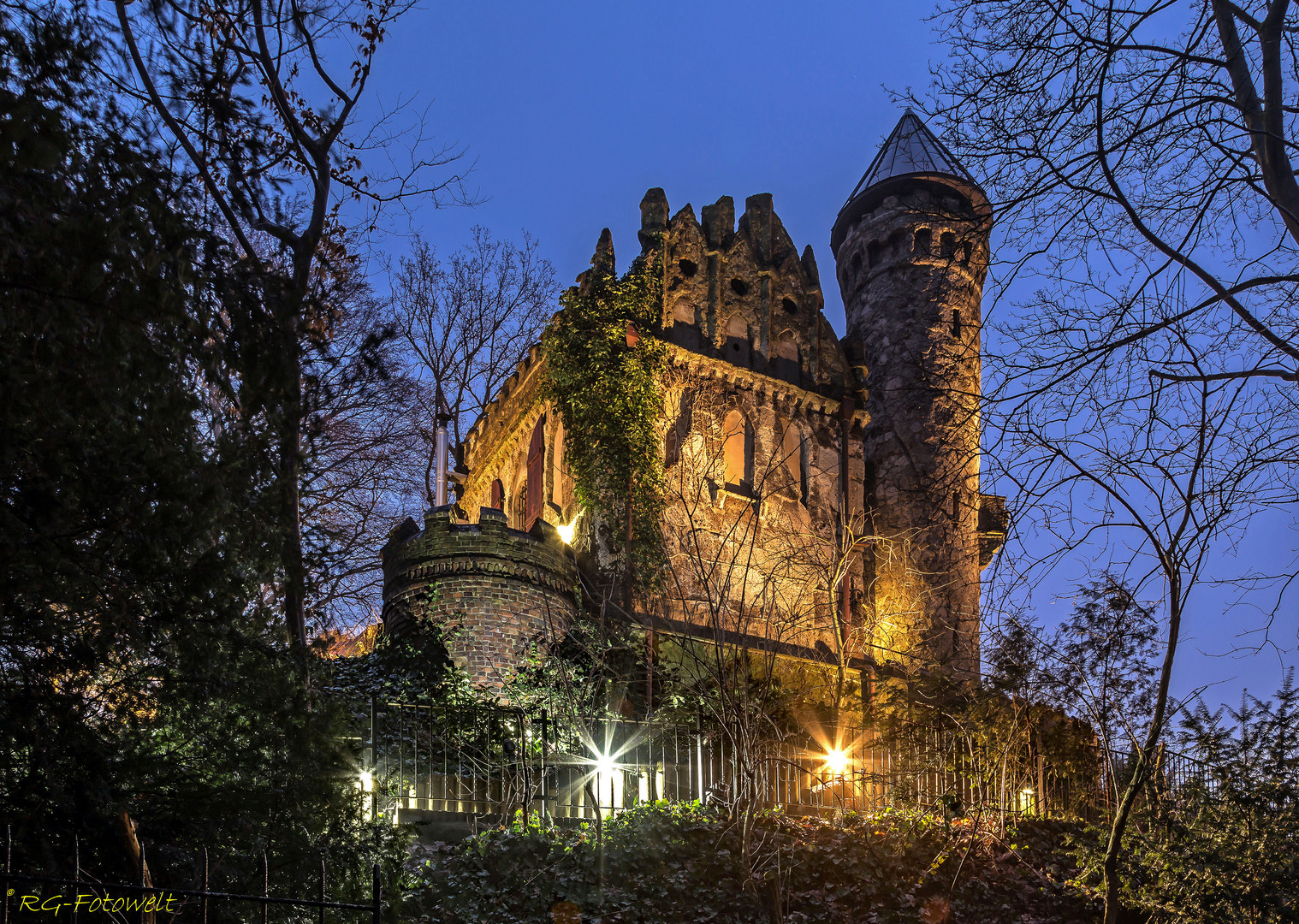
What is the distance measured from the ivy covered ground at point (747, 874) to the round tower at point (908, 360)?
23.5 ft

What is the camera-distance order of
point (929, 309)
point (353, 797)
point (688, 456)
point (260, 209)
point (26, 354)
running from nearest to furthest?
1. point (26, 354)
2. point (353, 797)
3. point (260, 209)
4. point (688, 456)
5. point (929, 309)

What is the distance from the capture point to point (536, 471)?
68.0 feet

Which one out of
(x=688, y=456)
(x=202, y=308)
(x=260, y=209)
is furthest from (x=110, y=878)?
(x=688, y=456)

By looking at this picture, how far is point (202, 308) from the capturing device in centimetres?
574

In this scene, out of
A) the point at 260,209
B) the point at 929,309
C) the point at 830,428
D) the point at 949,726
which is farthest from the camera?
the point at 929,309

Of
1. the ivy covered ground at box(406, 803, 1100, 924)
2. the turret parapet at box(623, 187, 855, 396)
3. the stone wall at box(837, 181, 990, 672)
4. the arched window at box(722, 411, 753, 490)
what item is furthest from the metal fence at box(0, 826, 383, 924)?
the stone wall at box(837, 181, 990, 672)

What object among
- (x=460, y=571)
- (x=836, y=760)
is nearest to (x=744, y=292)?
(x=460, y=571)

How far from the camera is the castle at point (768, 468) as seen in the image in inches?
622

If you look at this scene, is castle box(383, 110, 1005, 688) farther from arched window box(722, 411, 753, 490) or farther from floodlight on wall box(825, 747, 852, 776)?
floodlight on wall box(825, 747, 852, 776)

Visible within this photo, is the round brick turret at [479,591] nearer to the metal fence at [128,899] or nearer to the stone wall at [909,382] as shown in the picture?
the stone wall at [909,382]

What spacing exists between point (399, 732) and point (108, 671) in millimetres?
6225

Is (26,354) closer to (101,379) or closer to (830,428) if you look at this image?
(101,379)

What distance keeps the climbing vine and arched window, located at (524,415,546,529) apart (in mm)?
1196

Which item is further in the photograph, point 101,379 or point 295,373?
point 295,373
